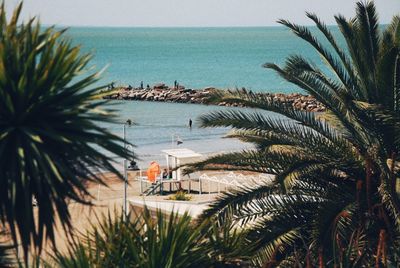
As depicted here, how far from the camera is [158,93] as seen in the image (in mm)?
81500

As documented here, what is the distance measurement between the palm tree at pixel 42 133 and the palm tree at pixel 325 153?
4.77 m

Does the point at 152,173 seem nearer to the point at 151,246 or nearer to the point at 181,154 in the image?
the point at 181,154

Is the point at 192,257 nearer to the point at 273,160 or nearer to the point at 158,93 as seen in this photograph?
the point at 273,160

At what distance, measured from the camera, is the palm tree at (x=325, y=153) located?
36.8 ft

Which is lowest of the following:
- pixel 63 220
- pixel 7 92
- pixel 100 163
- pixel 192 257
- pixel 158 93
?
pixel 192 257

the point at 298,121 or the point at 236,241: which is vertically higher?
the point at 298,121

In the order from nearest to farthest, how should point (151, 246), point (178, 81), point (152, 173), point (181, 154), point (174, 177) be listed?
1. point (151, 246)
2. point (152, 173)
3. point (174, 177)
4. point (181, 154)
5. point (178, 81)

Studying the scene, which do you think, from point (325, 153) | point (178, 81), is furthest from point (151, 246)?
point (178, 81)

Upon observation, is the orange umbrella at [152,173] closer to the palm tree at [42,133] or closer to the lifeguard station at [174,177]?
the lifeguard station at [174,177]

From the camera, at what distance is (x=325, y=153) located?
1203cm

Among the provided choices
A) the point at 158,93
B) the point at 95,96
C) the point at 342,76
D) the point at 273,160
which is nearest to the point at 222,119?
the point at 273,160

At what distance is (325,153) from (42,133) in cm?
669

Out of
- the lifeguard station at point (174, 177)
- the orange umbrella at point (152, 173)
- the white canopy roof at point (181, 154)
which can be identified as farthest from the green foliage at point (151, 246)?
the white canopy roof at point (181, 154)

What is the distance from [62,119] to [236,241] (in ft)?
14.8
